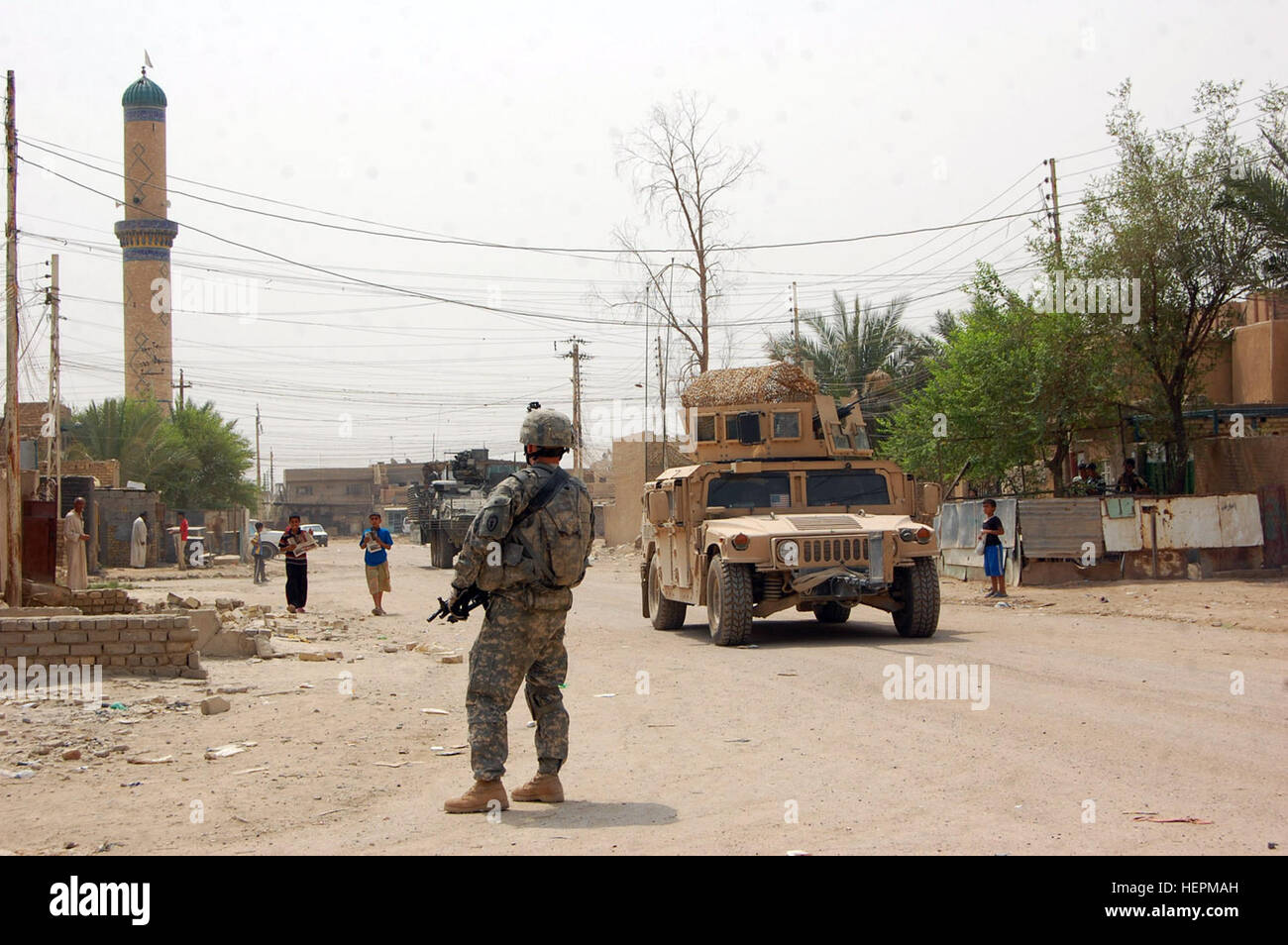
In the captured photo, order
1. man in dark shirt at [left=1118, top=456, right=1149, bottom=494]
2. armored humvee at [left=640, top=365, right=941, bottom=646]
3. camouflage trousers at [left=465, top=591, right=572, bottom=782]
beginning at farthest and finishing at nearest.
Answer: man in dark shirt at [left=1118, top=456, right=1149, bottom=494] → armored humvee at [left=640, top=365, right=941, bottom=646] → camouflage trousers at [left=465, top=591, right=572, bottom=782]

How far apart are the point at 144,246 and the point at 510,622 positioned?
241 feet

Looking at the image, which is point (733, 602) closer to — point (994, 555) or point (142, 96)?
point (994, 555)

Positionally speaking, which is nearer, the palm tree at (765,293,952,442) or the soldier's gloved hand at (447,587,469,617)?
the soldier's gloved hand at (447,587,469,617)

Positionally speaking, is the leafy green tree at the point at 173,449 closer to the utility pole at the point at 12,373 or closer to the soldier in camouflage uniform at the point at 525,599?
the utility pole at the point at 12,373

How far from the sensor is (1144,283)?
69.9ft

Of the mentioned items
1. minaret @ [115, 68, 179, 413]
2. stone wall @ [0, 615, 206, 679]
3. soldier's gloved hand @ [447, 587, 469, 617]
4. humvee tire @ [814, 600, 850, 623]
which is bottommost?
humvee tire @ [814, 600, 850, 623]

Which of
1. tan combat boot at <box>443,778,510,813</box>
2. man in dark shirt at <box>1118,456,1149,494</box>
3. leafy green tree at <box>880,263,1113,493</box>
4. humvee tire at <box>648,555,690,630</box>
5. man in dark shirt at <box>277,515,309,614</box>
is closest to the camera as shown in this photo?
tan combat boot at <box>443,778,510,813</box>

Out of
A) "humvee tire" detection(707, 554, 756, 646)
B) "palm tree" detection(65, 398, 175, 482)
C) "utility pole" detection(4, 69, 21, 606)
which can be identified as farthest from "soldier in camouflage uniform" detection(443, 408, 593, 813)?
"palm tree" detection(65, 398, 175, 482)

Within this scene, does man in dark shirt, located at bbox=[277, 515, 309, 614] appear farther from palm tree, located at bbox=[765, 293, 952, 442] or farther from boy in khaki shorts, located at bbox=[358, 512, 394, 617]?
palm tree, located at bbox=[765, 293, 952, 442]

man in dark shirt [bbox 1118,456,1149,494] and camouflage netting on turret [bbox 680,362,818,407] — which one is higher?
camouflage netting on turret [bbox 680,362,818,407]

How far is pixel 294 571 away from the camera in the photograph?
17047 mm

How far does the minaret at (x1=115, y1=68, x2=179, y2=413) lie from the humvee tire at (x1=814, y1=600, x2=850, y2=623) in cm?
6284

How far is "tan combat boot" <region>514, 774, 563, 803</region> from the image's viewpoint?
5.48 m
